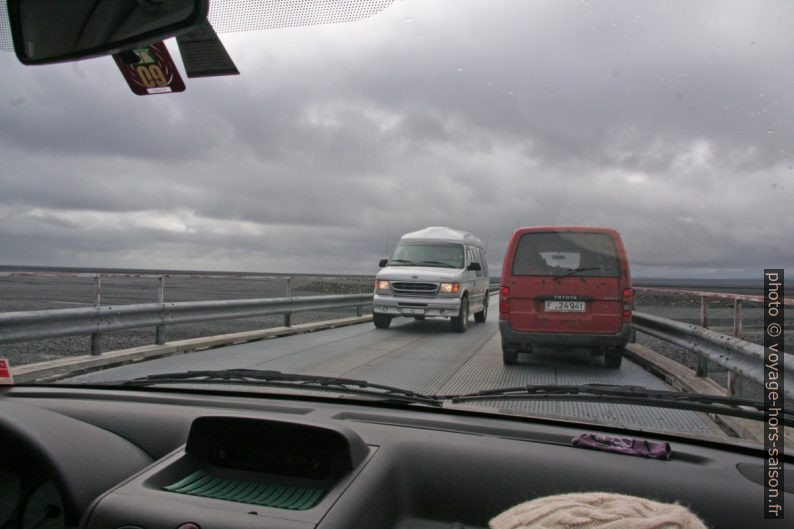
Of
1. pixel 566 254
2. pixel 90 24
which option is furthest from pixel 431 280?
pixel 90 24

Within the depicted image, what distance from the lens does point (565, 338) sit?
7.95m

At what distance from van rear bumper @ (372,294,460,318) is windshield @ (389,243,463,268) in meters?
1.43

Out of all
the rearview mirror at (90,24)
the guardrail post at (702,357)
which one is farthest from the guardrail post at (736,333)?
the rearview mirror at (90,24)

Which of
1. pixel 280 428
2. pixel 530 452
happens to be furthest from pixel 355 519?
pixel 530 452

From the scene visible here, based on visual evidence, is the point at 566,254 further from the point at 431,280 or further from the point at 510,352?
the point at 431,280

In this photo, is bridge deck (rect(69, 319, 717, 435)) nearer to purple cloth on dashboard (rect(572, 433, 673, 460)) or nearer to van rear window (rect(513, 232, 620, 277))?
purple cloth on dashboard (rect(572, 433, 673, 460))

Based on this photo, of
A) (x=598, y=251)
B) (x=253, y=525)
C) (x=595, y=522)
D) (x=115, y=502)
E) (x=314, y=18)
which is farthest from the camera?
(x=598, y=251)

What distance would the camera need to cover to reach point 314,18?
287cm

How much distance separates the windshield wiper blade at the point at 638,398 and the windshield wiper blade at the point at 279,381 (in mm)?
385

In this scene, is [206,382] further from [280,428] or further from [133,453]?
[280,428]

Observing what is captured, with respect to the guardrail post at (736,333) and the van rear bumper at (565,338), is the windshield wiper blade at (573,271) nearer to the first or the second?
the van rear bumper at (565,338)

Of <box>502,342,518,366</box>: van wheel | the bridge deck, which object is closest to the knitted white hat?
the bridge deck

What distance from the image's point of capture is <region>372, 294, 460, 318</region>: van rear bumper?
13883mm

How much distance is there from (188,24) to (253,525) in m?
1.68
